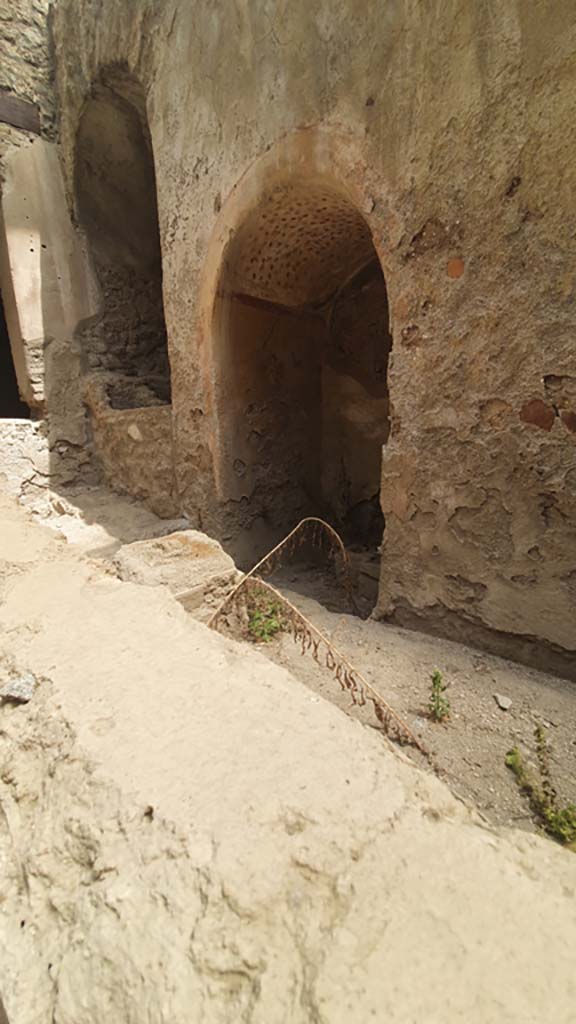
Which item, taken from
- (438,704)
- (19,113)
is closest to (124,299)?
(19,113)

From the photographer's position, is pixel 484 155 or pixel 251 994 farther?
pixel 484 155

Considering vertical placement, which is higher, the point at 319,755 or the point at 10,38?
the point at 10,38

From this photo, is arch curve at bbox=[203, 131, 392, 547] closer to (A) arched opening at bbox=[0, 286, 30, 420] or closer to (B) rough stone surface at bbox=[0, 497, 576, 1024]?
(B) rough stone surface at bbox=[0, 497, 576, 1024]

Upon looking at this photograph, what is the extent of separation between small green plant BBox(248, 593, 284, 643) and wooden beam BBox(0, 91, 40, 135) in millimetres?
5149

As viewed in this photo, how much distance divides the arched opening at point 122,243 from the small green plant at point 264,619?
3311 mm

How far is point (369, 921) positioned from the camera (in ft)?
1.73

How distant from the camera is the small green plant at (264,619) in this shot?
2133 millimetres

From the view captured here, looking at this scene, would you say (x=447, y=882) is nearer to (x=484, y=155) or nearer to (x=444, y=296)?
(x=444, y=296)

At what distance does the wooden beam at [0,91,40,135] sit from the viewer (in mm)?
4180

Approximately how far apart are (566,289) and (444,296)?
49 cm

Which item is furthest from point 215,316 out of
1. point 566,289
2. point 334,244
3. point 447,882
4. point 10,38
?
point 10,38

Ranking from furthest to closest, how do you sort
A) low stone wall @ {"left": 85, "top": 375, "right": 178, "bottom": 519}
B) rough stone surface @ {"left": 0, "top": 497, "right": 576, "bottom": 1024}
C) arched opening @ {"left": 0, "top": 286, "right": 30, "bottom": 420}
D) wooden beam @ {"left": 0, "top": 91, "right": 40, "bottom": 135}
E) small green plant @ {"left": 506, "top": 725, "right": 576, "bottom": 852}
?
arched opening @ {"left": 0, "top": 286, "right": 30, "bottom": 420}
wooden beam @ {"left": 0, "top": 91, "right": 40, "bottom": 135}
low stone wall @ {"left": 85, "top": 375, "right": 178, "bottom": 519}
small green plant @ {"left": 506, "top": 725, "right": 576, "bottom": 852}
rough stone surface @ {"left": 0, "top": 497, "right": 576, "bottom": 1024}

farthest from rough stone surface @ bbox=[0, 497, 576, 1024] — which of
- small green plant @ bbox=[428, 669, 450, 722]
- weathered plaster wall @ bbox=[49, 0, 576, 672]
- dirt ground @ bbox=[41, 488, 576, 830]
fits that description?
weathered plaster wall @ bbox=[49, 0, 576, 672]

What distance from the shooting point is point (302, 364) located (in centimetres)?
413
